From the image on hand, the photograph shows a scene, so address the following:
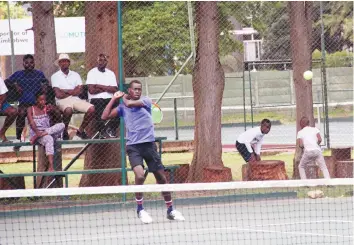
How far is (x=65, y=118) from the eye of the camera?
53.7 feet

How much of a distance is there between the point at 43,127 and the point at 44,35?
2.94m

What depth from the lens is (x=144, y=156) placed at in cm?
1356

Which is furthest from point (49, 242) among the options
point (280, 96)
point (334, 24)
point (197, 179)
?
point (334, 24)

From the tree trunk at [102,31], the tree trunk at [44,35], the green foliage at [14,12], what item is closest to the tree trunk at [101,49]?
the tree trunk at [102,31]

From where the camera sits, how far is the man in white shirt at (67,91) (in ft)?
53.3

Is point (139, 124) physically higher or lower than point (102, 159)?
higher

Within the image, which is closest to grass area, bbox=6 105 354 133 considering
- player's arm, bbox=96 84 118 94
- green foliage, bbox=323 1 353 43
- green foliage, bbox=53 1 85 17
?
green foliage, bbox=53 1 85 17

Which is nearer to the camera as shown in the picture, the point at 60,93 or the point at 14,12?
the point at 60,93

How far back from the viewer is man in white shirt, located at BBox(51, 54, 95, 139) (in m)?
16.2

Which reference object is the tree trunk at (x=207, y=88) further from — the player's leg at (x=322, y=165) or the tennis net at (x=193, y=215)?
the player's leg at (x=322, y=165)

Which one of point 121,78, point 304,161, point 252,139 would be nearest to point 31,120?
point 121,78

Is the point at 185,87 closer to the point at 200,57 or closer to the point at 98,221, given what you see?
the point at 200,57

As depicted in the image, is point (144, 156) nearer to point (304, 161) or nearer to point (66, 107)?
point (66, 107)

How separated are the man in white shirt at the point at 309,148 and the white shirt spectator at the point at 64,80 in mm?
A: 4059
